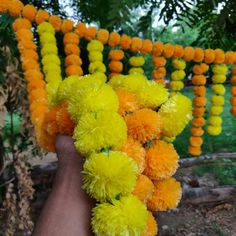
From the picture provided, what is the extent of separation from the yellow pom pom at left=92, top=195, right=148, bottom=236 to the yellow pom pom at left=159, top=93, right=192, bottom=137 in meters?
0.16

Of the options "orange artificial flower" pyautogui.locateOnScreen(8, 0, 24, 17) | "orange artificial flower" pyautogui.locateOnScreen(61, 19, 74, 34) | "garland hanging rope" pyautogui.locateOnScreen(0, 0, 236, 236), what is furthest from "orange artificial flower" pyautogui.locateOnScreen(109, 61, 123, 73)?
"garland hanging rope" pyautogui.locateOnScreen(0, 0, 236, 236)

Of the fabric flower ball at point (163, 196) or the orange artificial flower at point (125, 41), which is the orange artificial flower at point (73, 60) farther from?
the fabric flower ball at point (163, 196)

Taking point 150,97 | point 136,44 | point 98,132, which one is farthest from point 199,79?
point 98,132

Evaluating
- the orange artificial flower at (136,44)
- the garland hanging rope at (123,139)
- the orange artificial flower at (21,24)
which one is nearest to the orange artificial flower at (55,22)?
the orange artificial flower at (21,24)

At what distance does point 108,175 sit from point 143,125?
0.11m

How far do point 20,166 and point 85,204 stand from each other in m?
1.54

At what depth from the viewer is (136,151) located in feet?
2.24

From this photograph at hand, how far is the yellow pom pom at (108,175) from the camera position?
2.06 ft

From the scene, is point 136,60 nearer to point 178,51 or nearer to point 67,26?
point 178,51

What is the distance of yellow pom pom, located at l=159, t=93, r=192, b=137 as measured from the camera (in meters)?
0.73

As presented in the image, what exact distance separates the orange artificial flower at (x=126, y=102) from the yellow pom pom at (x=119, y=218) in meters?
0.16

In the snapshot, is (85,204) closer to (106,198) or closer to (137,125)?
(106,198)

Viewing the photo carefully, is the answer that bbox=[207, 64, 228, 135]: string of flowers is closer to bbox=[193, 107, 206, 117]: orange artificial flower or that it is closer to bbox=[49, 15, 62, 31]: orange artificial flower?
bbox=[193, 107, 206, 117]: orange artificial flower

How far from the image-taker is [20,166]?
2.10 meters
